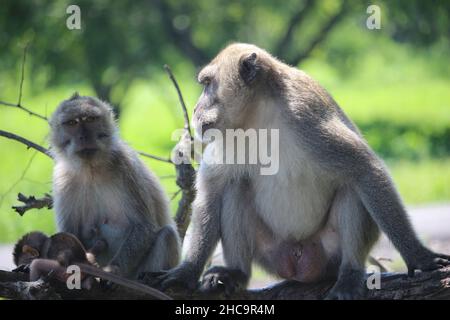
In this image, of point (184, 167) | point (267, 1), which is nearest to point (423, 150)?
point (267, 1)

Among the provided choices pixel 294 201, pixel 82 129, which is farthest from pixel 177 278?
pixel 82 129

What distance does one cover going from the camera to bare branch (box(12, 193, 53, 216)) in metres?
7.50

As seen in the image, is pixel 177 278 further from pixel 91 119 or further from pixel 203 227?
pixel 91 119

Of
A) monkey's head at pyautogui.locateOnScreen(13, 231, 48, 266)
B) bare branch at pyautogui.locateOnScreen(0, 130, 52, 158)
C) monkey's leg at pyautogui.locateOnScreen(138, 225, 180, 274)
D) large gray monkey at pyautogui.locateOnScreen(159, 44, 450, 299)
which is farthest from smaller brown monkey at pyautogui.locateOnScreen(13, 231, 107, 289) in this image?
bare branch at pyautogui.locateOnScreen(0, 130, 52, 158)

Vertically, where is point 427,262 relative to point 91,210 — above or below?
below

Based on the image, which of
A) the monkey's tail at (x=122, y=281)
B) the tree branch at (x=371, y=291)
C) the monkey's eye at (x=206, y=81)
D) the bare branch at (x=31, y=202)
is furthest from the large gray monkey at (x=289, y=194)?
the bare branch at (x=31, y=202)

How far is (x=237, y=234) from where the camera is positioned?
703cm

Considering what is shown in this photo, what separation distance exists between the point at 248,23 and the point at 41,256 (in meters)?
17.0

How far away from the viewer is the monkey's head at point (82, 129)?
765 centimetres

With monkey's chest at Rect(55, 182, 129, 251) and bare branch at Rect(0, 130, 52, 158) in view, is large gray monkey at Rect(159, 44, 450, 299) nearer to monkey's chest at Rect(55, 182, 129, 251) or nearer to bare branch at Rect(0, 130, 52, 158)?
monkey's chest at Rect(55, 182, 129, 251)

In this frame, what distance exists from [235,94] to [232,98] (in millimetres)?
49

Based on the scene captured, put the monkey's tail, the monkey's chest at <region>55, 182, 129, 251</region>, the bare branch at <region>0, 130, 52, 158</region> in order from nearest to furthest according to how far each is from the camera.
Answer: the monkey's tail
the bare branch at <region>0, 130, 52, 158</region>
the monkey's chest at <region>55, 182, 129, 251</region>

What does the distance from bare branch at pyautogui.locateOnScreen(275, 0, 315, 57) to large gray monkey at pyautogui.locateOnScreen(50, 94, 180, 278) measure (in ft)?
49.3

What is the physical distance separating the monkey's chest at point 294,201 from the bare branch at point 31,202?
246 centimetres
